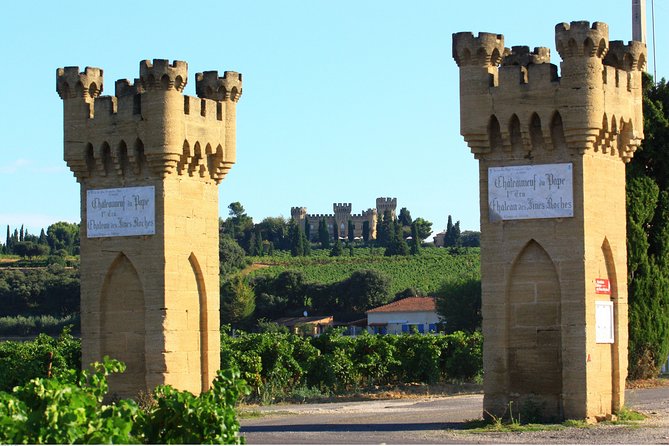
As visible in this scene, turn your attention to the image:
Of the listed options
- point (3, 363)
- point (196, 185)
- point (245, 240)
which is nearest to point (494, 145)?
point (196, 185)

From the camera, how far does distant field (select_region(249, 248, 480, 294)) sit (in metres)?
107

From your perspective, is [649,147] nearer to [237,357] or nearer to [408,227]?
[237,357]

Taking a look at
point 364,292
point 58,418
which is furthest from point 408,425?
point 364,292

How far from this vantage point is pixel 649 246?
107 feet

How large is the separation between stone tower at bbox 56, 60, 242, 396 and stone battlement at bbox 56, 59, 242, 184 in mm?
18

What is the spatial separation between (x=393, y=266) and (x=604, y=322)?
9468 cm

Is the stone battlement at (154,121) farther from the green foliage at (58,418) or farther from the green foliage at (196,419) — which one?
the green foliage at (58,418)

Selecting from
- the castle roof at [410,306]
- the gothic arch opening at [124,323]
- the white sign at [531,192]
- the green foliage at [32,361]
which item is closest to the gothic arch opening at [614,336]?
the white sign at [531,192]

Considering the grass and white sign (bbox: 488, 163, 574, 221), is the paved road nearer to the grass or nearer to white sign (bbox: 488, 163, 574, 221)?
the grass

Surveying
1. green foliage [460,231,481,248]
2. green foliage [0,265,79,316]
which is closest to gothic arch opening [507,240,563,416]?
green foliage [0,265,79,316]

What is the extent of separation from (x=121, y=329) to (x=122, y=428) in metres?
12.9

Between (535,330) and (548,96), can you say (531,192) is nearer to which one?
(548,96)

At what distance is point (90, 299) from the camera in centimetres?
2400

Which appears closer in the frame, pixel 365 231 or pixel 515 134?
pixel 515 134
